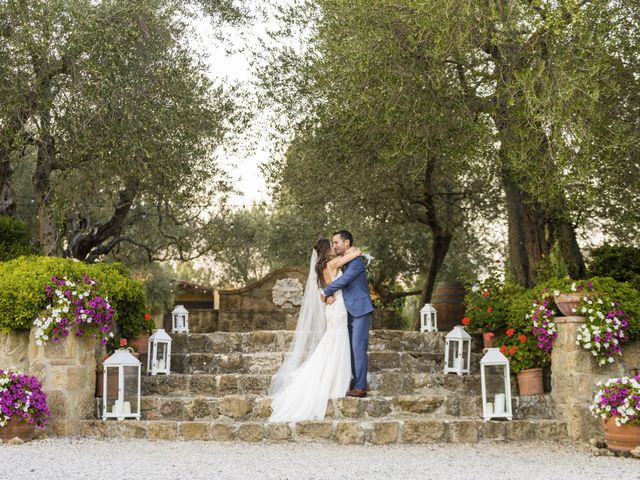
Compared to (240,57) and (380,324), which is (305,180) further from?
(380,324)

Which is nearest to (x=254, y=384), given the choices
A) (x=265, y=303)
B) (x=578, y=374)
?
(x=578, y=374)

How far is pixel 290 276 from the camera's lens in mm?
17031

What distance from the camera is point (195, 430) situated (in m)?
8.67

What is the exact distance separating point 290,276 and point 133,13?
720 cm

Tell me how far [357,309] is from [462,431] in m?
1.90

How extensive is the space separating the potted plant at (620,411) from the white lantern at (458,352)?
7.18 ft

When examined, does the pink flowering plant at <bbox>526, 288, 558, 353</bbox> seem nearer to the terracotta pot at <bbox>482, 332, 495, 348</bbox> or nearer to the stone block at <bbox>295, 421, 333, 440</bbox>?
the terracotta pot at <bbox>482, 332, 495, 348</bbox>

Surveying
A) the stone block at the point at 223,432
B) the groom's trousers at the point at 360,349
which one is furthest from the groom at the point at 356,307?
the stone block at the point at 223,432

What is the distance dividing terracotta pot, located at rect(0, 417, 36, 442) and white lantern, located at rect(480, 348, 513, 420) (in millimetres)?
5196

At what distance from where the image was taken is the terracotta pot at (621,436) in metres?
7.79

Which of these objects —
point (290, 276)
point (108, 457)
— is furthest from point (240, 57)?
point (108, 457)

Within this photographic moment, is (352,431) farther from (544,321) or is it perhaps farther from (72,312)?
(72,312)

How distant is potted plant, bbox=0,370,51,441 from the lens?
816 cm

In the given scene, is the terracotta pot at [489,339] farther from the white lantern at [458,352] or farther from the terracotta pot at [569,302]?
the terracotta pot at [569,302]
